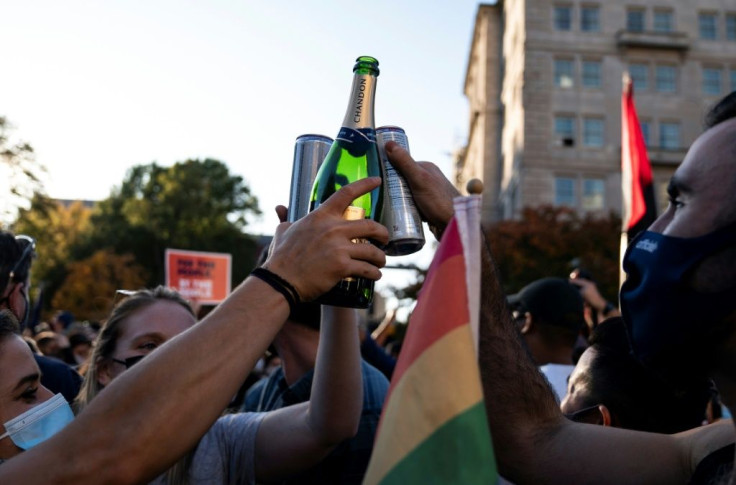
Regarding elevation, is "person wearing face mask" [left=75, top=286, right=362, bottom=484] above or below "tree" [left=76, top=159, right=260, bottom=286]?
below

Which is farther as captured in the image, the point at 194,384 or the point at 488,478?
the point at 194,384

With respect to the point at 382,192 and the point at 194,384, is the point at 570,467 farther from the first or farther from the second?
the point at 194,384

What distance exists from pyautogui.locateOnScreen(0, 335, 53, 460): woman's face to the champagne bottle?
4.13ft

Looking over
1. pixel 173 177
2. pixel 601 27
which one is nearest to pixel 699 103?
pixel 601 27

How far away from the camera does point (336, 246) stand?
1.93 metres

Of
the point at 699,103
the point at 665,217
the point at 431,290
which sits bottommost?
the point at 431,290

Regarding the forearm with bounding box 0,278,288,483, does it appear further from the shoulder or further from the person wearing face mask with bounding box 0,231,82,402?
the person wearing face mask with bounding box 0,231,82,402

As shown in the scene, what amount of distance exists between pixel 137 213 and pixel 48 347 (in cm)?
4220

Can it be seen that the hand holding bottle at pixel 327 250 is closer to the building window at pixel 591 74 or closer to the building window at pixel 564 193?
the building window at pixel 564 193

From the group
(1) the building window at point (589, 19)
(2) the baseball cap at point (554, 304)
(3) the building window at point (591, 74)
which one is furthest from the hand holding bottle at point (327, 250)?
(1) the building window at point (589, 19)

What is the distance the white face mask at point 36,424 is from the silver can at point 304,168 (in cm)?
104

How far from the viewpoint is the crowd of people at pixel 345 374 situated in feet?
5.89

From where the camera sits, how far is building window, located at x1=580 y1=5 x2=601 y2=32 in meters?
45.6

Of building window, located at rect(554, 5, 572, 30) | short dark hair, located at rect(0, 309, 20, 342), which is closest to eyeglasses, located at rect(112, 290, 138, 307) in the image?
short dark hair, located at rect(0, 309, 20, 342)
